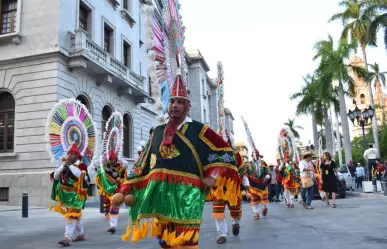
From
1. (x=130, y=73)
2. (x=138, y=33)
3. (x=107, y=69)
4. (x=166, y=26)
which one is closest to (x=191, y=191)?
(x=166, y=26)

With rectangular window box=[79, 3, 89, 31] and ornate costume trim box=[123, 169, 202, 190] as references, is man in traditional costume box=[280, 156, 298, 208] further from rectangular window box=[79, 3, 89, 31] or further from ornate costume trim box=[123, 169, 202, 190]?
rectangular window box=[79, 3, 89, 31]

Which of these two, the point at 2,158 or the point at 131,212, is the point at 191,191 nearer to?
the point at 131,212

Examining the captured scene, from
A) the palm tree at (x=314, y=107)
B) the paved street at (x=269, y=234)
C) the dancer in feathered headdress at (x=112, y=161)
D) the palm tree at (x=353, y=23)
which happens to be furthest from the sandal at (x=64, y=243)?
the palm tree at (x=314, y=107)

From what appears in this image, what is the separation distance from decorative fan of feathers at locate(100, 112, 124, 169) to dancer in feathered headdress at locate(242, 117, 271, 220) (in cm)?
342

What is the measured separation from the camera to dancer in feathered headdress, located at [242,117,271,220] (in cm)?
1038

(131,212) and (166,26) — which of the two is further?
(166,26)

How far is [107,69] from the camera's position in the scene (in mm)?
19438

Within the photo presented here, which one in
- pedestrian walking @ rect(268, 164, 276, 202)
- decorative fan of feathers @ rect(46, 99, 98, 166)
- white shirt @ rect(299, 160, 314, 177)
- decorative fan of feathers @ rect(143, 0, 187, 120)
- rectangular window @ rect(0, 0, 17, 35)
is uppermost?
rectangular window @ rect(0, 0, 17, 35)

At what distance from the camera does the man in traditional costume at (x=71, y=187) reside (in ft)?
23.6

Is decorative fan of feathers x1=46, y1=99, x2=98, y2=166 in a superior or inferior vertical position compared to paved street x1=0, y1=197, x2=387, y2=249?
superior

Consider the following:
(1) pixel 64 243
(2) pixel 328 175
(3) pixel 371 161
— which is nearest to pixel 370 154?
(3) pixel 371 161

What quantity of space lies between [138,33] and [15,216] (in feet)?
59.2

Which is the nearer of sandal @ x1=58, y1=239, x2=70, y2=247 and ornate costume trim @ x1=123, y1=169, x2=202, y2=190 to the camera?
ornate costume trim @ x1=123, y1=169, x2=202, y2=190

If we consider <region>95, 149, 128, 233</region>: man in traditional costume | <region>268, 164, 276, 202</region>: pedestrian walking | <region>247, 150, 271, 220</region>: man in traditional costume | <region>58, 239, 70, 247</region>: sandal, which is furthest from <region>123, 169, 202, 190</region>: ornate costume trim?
<region>268, 164, 276, 202</region>: pedestrian walking
